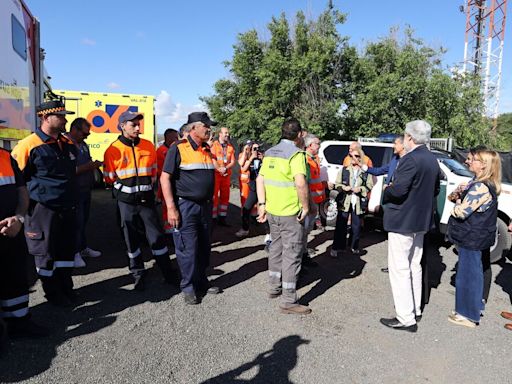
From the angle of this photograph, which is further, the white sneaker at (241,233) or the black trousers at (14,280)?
the white sneaker at (241,233)

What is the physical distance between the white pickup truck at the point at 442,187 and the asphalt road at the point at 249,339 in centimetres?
117

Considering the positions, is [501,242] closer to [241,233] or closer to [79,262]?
[241,233]

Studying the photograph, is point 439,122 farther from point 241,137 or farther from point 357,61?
point 241,137

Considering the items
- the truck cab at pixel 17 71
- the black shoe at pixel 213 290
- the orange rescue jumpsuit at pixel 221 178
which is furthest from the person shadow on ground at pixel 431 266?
the truck cab at pixel 17 71

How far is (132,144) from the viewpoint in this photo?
14.0ft

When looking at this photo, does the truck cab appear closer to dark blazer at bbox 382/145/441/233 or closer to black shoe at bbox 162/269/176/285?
black shoe at bbox 162/269/176/285

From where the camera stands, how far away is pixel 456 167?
7.21 metres

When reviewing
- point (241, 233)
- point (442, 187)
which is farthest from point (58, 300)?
point (442, 187)

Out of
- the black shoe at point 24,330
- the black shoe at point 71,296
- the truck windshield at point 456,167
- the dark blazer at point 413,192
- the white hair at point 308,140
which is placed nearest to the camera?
the black shoe at point 24,330

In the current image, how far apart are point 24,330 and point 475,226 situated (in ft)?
13.8

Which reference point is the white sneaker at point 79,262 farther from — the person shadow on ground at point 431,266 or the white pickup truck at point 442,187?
the person shadow on ground at point 431,266

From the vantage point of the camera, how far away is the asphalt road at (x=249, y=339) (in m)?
2.94

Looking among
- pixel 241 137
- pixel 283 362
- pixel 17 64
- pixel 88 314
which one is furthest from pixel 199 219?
pixel 241 137

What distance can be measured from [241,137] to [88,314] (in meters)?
15.8
